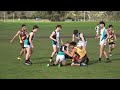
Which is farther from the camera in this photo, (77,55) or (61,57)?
(77,55)

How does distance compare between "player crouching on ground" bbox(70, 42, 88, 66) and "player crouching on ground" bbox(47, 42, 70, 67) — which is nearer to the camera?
"player crouching on ground" bbox(47, 42, 70, 67)

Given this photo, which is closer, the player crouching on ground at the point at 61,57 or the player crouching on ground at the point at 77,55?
the player crouching on ground at the point at 61,57
